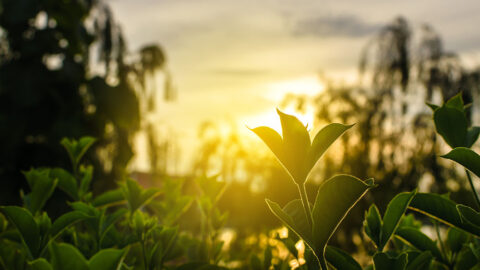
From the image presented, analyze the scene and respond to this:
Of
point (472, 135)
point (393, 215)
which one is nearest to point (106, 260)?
point (393, 215)

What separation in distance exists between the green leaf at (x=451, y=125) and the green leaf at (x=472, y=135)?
43 mm

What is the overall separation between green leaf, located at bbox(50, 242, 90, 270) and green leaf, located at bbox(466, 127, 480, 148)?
0.76m

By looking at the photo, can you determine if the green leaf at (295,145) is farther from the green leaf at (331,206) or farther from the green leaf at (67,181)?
the green leaf at (67,181)

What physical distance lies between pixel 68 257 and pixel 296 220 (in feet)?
1.22

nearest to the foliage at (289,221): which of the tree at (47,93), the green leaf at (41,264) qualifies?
the green leaf at (41,264)

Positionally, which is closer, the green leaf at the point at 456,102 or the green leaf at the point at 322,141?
the green leaf at the point at 322,141

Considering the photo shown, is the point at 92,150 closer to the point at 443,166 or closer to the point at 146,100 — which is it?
the point at 146,100

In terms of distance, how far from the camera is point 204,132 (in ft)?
27.1

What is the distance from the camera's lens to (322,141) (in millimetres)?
734

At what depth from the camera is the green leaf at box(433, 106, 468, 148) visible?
873 mm

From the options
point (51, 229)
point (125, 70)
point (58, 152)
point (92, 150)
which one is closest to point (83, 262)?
point (51, 229)

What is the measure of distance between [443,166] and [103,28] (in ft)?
17.1

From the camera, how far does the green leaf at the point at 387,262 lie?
2.47 feet

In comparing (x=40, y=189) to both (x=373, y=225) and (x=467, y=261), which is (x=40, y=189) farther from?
(x=467, y=261)
